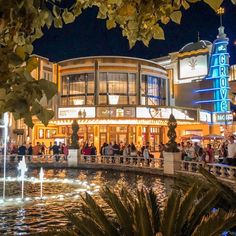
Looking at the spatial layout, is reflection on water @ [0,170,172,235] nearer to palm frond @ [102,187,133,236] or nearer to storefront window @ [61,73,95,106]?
palm frond @ [102,187,133,236]

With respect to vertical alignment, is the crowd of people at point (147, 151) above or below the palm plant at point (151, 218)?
above

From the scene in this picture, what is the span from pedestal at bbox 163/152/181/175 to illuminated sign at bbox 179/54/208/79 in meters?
33.5

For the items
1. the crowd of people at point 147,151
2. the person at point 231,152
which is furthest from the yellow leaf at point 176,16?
the crowd of people at point 147,151

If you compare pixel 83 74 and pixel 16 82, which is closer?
pixel 16 82

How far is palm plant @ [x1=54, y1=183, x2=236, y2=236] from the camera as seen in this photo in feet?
12.6

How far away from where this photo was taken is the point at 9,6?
7.98ft

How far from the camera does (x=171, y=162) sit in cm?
2322

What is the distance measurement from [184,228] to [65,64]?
4095 cm

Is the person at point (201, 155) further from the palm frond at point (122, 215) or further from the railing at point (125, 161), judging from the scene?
the palm frond at point (122, 215)

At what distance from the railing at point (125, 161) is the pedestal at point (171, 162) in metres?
1.13

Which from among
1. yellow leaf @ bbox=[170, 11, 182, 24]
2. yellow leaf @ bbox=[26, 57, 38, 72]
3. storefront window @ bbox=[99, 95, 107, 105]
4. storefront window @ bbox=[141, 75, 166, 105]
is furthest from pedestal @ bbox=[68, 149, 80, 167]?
yellow leaf @ bbox=[26, 57, 38, 72]

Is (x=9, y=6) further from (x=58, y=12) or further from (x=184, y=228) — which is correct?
(x=184, y=228)

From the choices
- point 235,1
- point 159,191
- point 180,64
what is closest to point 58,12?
point 235,1

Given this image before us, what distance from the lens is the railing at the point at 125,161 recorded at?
1009 inches
